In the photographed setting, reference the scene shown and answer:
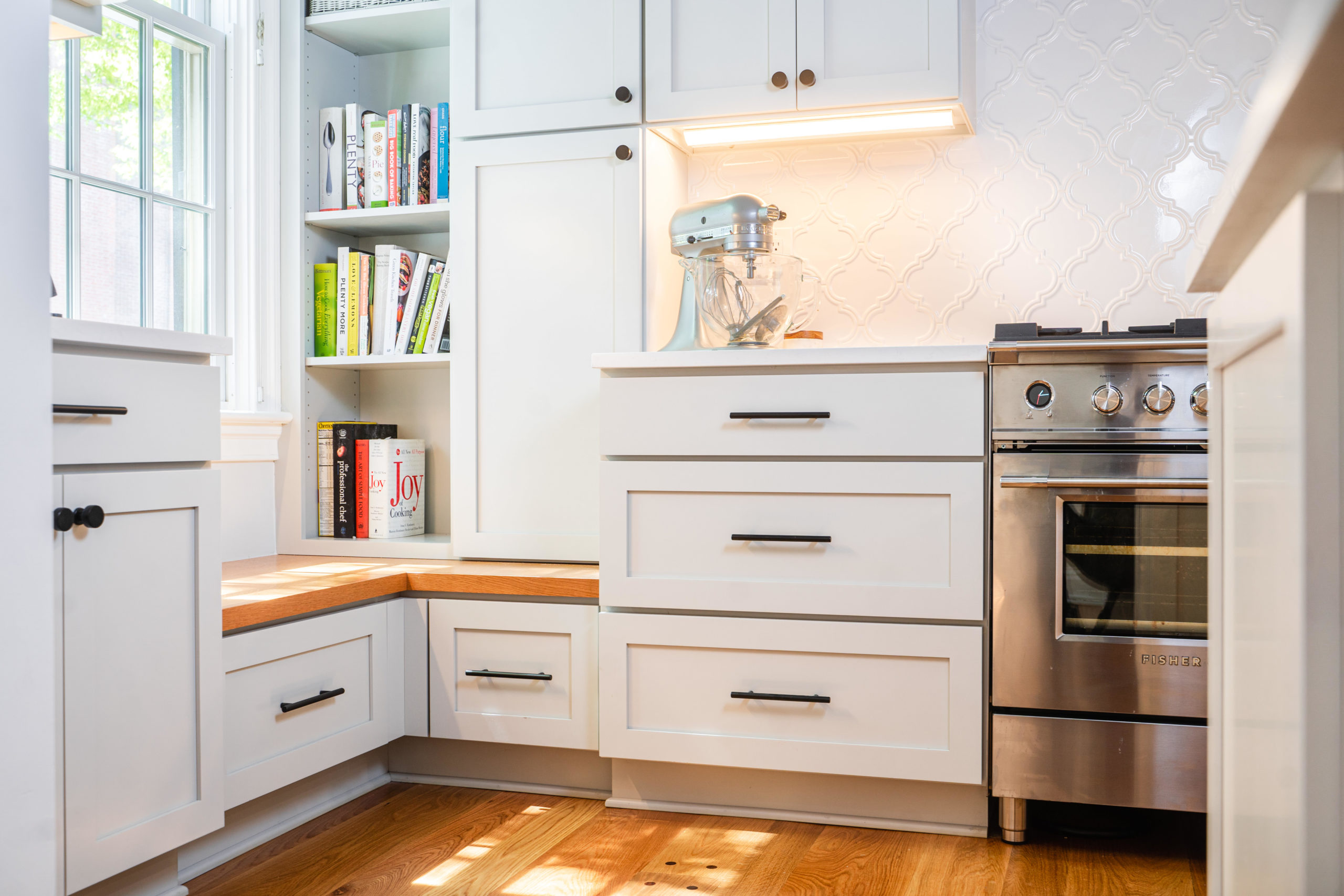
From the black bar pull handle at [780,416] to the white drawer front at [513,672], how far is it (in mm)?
480

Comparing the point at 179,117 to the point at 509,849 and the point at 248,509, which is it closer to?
the point at 248,509

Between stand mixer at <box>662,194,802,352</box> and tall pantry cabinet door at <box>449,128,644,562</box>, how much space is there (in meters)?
0.14

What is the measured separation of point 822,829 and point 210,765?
3.47 ft

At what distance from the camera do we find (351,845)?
183cm

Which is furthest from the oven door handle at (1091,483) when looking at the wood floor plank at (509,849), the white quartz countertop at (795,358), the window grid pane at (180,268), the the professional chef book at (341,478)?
the window grid pane at (180,268)

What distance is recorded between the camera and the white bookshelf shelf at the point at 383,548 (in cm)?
243

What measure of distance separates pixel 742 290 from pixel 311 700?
1.13m

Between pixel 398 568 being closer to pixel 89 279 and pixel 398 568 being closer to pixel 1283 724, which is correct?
pixel 89 279

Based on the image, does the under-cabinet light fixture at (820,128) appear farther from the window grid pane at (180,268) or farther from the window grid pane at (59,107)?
the window grid pane at (59,107)

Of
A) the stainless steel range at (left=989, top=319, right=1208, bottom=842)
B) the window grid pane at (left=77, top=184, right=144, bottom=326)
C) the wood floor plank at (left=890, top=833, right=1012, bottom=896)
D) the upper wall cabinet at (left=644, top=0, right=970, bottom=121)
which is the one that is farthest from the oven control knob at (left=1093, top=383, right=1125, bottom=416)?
the window grid pane at (left=77, top=184, right=144, bottom=326)

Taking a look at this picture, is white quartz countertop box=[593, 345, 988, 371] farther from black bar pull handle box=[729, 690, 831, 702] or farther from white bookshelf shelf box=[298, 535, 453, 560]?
white bookshelf shelf box=[298, 535, 453, 560]

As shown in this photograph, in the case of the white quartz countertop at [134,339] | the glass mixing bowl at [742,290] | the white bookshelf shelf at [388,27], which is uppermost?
the white bookshelf shelf at [388,27]

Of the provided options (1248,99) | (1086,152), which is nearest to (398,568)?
(1086,152)

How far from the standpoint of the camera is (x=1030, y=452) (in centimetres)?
180
